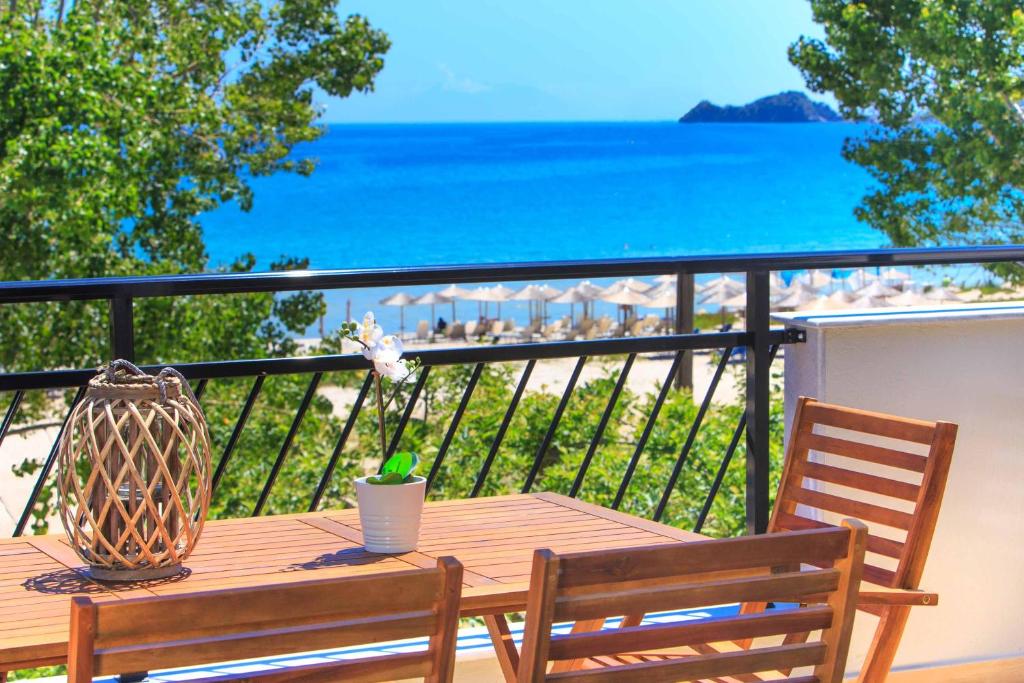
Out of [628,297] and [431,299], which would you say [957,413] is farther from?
[431,299]

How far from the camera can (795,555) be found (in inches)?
61.2

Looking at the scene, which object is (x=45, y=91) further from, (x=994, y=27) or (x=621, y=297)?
(x=621, y=297)

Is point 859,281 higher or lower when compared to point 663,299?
higher

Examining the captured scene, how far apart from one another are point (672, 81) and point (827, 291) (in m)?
32.7

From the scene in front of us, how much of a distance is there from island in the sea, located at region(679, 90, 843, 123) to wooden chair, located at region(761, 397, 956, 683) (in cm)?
5733

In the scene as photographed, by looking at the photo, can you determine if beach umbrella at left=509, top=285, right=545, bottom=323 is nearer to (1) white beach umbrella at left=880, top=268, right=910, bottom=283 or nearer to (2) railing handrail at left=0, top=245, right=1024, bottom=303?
(1) white beach umbrella at left=880, top=268, right=910, bottom=283

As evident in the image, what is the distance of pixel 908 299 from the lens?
24812 millimetres

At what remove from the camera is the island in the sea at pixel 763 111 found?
58.5m

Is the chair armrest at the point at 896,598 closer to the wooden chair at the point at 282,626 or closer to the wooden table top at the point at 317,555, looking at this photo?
the wooden table top at the point at 317,555

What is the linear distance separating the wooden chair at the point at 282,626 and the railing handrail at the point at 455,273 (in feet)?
3.65

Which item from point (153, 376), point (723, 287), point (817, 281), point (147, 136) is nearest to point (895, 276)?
point (817, 281)

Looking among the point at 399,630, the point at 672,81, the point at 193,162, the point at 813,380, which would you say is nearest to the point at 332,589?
the point at 399,630

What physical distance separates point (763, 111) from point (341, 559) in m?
59.5

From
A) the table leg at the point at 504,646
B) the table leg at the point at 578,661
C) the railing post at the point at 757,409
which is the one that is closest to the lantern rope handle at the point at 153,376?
the table leg at the point at 504,646
